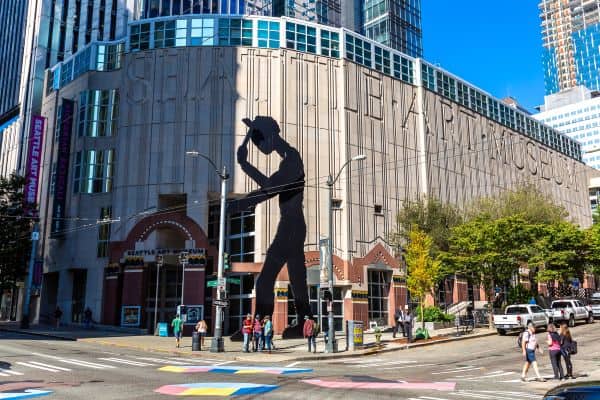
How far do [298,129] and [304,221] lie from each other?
798cm

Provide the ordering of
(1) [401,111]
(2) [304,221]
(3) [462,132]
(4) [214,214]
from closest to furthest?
(2) [304,221] → (4) [214,214] → (1) [401,111] → (3) [462,132]

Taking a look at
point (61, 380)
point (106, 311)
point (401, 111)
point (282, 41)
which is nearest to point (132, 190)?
point (106, 311)

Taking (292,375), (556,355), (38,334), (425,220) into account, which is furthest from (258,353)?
(425,220)

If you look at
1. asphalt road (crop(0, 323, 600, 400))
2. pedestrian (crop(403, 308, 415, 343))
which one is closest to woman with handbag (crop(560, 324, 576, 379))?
asphalt road (crop(0, 323, 600, 400))

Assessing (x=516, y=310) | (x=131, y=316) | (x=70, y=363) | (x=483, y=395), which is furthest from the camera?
(x=131, y=316)

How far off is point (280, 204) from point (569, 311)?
22.0m

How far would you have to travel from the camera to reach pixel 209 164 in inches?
1770

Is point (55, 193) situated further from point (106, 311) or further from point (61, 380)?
point (61, 380)

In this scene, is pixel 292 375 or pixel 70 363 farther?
pixel 70 363

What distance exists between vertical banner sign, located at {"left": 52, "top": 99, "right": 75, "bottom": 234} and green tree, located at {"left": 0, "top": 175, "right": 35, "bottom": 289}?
92.2 inches

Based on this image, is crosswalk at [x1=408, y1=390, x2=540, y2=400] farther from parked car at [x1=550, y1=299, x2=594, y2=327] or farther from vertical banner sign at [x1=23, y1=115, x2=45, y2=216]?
vertical banner sign at [x1=23, y1=115, x2=45, y2=216]

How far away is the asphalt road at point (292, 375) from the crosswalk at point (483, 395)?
0.08 ft

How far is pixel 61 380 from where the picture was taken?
16047mm

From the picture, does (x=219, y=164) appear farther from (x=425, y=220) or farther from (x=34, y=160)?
(x=34, y=160)
